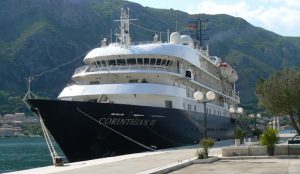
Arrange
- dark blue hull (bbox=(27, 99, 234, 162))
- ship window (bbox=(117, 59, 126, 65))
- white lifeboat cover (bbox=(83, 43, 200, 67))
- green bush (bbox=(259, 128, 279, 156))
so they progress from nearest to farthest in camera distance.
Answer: green bush (bbox=(259, 128, 279, 156))
dark blue hull (bbox=(27, 99, 234, 162))
white lifeboat cover (bbox=(83, 43, 200, 67))
ship window (bbox=(117, 59, 126, 65))

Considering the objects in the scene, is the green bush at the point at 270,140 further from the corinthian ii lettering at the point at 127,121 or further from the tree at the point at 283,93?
the tree at the point at 283,93

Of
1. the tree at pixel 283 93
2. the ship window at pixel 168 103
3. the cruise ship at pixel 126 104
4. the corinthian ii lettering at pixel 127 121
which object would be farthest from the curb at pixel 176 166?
the tree at pixel 283 93

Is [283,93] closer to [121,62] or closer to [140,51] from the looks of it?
[140,51]

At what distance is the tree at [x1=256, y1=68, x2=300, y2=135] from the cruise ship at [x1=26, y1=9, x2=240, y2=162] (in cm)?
551

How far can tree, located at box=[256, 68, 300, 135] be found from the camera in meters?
34.9

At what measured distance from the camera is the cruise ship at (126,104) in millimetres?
27109

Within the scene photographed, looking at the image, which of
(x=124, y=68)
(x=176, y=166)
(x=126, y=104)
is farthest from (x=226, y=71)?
(x=176, y=166)

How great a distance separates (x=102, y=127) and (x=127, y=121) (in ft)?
5.14

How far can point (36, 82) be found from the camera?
173750 mm

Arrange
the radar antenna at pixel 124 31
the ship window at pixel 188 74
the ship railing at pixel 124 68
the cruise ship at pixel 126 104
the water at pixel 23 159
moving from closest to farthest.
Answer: the cruise ship at pixel 126 104, the ship railing at pixel 124 68, the radar antenna at pixel 124 31, the ship window at pixel 188 74, the water at pixel 23 159

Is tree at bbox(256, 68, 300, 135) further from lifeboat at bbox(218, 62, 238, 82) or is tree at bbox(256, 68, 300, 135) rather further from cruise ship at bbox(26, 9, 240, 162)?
lifeboat at bbox(218, 62, 238, 82)

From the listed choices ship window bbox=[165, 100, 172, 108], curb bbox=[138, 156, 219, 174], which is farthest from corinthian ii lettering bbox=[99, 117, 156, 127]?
curb bbox=[138, 156, 219, 174]

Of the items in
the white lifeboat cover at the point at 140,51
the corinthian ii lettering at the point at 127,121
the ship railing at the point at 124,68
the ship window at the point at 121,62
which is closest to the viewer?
the corinthian ii lettering at the point at 127,121

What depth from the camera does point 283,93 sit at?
3544 centimetres
